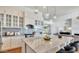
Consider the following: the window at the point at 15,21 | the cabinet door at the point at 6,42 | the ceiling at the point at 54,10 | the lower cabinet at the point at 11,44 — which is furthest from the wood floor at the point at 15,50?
the ceiling at the point at 54,10

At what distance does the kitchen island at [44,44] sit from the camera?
2.43 m

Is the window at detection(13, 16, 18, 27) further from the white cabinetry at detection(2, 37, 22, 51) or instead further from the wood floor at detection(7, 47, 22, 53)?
the wood floor at detection(7, 47, 22, 53)

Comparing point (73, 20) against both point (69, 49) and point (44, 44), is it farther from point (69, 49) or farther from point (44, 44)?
point (44, 44)

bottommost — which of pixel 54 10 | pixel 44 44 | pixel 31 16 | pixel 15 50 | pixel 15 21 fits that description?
pixel 15 50

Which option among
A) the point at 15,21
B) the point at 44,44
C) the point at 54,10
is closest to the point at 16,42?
the point at 15,21

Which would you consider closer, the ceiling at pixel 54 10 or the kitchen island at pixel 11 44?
the kitchen island at pixel 11 44

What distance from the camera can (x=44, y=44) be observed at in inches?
96.0

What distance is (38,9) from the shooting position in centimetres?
247

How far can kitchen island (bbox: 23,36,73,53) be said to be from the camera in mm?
2428

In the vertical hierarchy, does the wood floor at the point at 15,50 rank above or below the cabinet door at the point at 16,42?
below

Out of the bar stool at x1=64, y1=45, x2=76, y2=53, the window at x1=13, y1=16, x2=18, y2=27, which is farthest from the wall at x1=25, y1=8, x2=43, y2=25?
the bar stool at x1=64, y1=45, x2=76, y2=53

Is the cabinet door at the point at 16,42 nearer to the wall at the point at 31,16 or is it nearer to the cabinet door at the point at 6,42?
the cabinet door at the point at 6,42

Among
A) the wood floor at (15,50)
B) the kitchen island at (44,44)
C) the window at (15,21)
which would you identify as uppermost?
the window at (15,21)
